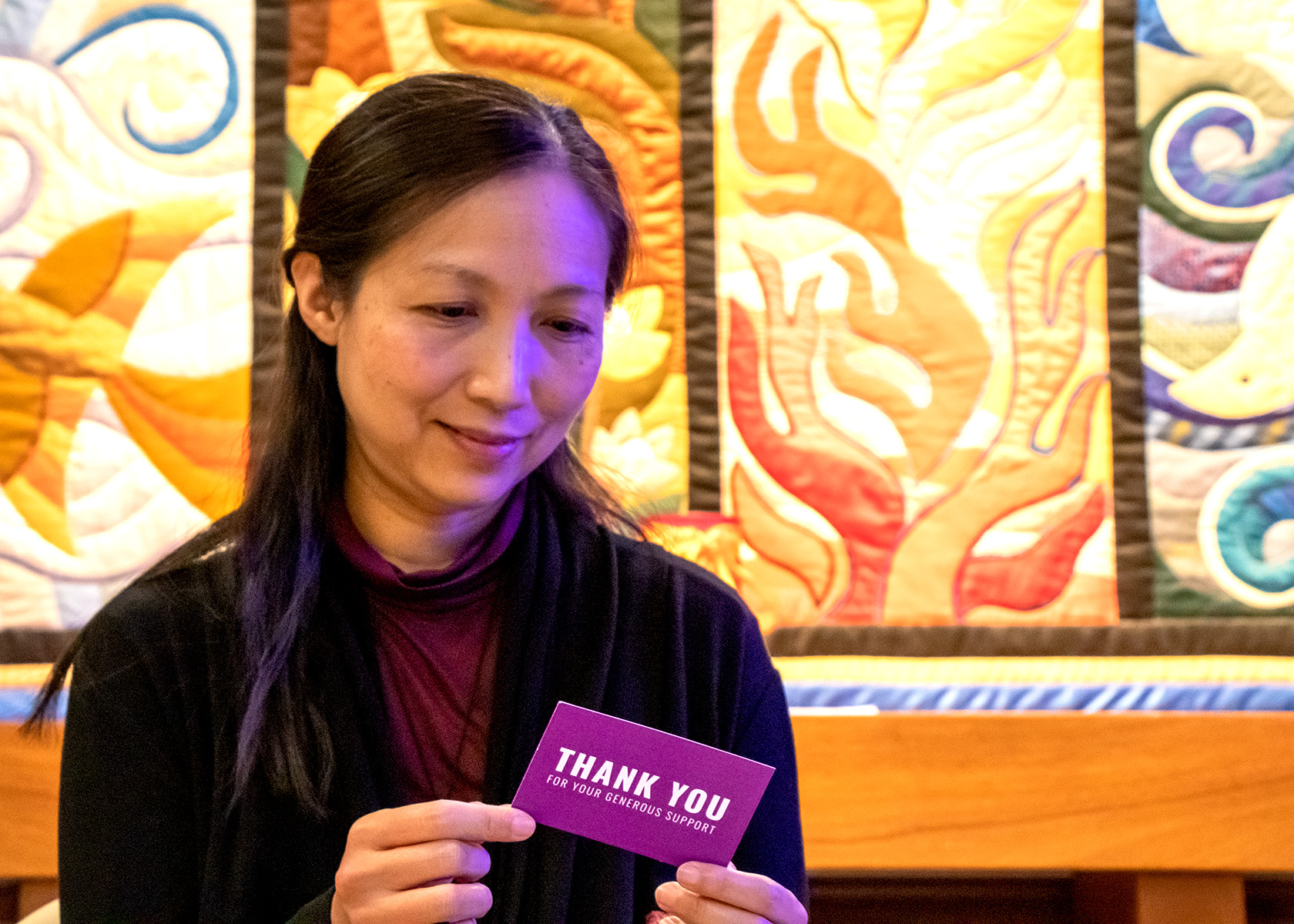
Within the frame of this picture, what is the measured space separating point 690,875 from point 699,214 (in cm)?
92

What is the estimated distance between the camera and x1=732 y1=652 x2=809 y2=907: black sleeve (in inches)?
33.9

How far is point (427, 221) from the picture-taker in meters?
0.77

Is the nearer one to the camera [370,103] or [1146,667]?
[370,103]

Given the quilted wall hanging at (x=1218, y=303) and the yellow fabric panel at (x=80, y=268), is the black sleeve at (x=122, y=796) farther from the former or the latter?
the quilted wall hanging at (x=1218, y=303)

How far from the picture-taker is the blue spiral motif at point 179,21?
1.41 meters

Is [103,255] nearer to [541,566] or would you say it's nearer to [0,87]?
[0,87]

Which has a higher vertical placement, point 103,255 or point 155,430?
point 103,255

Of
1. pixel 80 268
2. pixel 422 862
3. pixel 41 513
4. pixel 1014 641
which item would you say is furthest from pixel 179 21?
pixel 1014 641

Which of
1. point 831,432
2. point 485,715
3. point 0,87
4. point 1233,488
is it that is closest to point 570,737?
point 485,715

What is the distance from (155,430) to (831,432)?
85 cm

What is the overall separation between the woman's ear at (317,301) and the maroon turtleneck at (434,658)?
15 cm

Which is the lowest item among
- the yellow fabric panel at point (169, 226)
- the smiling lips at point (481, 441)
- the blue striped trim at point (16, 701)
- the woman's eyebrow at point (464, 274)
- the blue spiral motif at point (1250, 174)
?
the blue striped trim at point (16, 701)

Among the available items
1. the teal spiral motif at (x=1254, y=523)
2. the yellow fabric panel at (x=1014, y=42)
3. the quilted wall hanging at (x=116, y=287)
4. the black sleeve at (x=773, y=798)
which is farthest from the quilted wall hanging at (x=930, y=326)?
the quilted wall hanging at (x=116, y=287)

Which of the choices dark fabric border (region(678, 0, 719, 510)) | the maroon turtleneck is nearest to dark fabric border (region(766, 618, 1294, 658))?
dark fabric border (region(678, 0, 719, 510))
